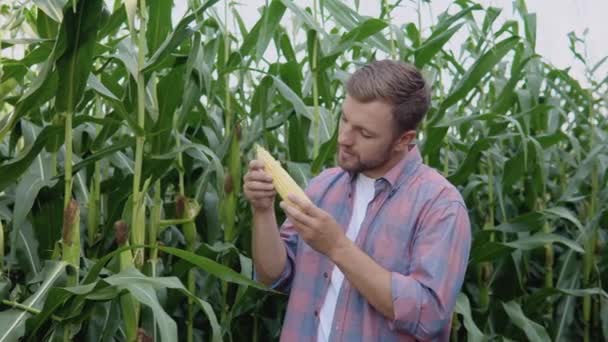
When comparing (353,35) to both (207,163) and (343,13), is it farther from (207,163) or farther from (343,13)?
(207,163)

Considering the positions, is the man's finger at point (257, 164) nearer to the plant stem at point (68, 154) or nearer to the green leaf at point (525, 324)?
the plant stem at point (68, 154)

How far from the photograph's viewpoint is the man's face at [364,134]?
2.20 m

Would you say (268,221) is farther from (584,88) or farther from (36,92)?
(584,88)

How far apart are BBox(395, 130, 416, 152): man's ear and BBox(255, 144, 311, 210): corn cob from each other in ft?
0.93

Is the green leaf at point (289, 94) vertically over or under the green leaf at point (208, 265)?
over

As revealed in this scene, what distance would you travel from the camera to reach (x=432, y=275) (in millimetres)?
2158

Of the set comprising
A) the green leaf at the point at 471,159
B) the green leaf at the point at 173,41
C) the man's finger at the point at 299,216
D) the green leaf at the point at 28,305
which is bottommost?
the green leaf at the point at 28,305

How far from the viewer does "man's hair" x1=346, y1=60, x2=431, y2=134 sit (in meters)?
2.20

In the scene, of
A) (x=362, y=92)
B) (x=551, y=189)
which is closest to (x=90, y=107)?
(x=362, y=92)

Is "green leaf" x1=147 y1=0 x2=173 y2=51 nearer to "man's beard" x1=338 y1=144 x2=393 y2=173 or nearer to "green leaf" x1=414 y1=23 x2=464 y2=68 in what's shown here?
"man's beard" x1=338 y1=144 x2=393 y2=173

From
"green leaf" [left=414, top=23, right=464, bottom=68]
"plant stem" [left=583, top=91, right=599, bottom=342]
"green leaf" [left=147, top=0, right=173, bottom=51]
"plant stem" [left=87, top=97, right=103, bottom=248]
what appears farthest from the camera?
"plant stem" [left=583, top=91, right=599, bottom=342]

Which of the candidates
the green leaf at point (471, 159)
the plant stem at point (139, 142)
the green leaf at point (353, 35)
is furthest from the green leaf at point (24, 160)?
the green leaf at point (471, 159)

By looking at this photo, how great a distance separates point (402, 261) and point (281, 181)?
36 cm

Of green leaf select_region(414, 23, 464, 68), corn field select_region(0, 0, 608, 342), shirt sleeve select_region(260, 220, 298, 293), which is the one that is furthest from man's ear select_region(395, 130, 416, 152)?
green leaf select_region(414, 23, 464, 68)
